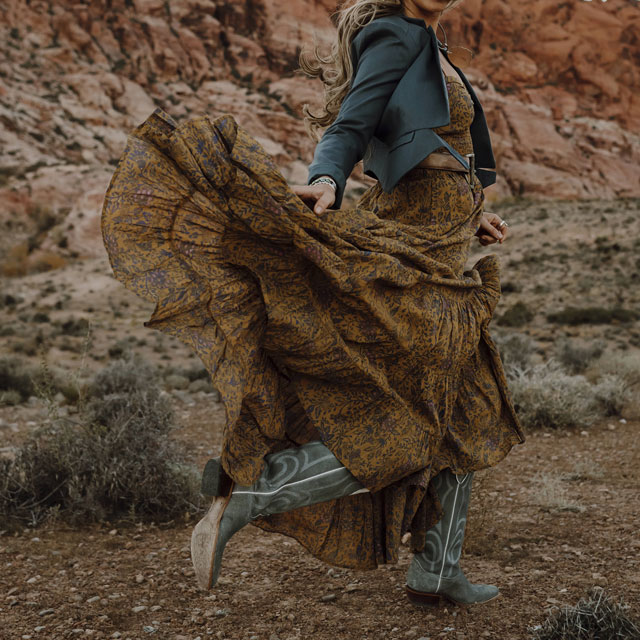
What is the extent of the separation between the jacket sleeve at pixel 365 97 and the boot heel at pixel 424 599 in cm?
165

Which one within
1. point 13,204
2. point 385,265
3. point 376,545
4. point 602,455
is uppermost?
point 13,204

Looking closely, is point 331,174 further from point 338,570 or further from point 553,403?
point 553,403

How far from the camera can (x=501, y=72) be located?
5644cm

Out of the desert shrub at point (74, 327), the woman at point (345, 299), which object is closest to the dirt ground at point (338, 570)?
the woman at point (345, 299)

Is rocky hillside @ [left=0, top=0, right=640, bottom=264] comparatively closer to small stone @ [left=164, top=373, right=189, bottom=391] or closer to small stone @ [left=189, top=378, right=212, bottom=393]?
small stone @ [left=164, top=373, right=189, bottom=391]

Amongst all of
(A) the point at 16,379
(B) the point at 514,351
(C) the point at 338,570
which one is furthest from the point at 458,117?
(B) the point at 514,351

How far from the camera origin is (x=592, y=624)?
233 centimetres

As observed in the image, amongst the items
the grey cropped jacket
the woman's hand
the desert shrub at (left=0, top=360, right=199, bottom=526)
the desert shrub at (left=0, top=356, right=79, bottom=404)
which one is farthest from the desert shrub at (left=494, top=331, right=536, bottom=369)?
the grey cropped jacket

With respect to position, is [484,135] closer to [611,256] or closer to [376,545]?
[376,545]

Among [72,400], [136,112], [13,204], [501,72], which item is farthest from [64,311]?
[501,72]

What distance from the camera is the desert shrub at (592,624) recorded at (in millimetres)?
2285

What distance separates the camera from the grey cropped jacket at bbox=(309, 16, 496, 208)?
7.04 feet

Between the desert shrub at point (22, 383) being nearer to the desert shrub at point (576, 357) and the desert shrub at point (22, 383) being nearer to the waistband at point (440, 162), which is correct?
the waistband at point (440, 162)

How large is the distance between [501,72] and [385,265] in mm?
60309
